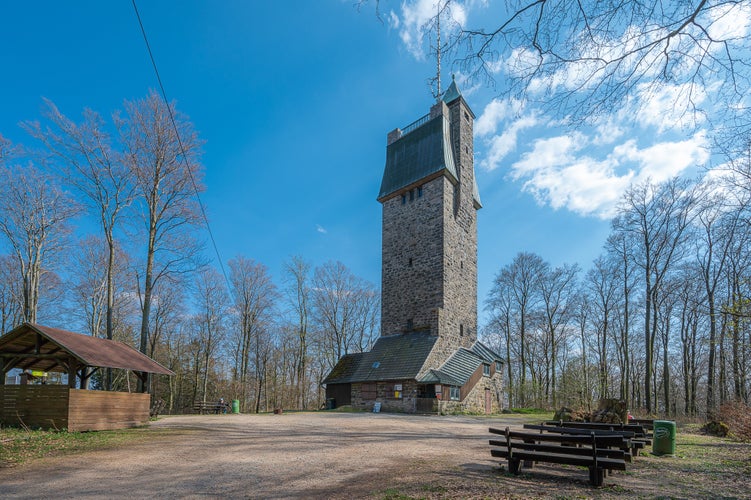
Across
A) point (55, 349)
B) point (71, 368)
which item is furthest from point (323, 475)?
point (55, 349)

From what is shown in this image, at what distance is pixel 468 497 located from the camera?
5180 mm

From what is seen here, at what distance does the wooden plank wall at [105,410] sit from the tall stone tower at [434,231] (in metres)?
15.1

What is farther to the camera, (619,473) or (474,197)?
(474,197)

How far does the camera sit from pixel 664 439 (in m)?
8.71

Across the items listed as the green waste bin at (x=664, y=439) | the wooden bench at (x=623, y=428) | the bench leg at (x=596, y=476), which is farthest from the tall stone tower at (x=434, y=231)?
the bench leg at (x=596, y=476)

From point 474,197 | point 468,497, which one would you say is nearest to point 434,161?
point 474,197

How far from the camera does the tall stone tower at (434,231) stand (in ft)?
83.4

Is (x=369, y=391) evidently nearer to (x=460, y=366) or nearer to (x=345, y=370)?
(x=345, y=370)

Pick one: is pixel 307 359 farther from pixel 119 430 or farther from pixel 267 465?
pixel 267 465

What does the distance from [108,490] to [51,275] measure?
21.7 metres

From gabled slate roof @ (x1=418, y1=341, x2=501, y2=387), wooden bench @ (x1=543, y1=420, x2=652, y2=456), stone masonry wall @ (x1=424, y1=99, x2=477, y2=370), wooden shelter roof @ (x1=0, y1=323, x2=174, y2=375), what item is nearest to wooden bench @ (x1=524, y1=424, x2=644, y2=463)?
wooden bench @ (x1=543, y1=420, x2=652, y2=456)

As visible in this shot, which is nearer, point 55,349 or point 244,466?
point 244,466

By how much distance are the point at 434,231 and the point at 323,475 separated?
20.4m

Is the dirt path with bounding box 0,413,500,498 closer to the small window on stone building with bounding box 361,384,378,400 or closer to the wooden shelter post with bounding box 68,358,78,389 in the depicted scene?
the wooden shelter post with bounding box 68,358,78,389
